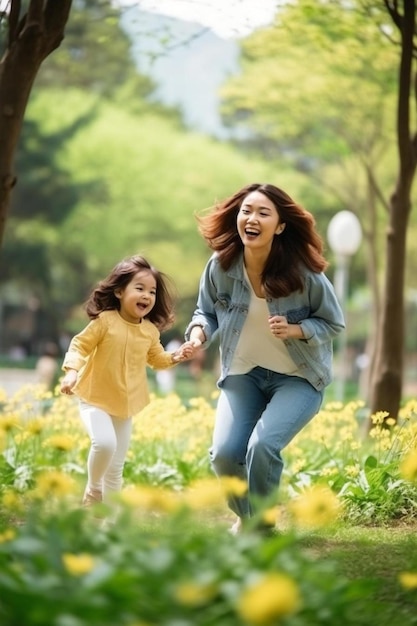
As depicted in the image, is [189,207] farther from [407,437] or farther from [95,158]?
[407,437]

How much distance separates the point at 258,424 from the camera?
19.4 feet

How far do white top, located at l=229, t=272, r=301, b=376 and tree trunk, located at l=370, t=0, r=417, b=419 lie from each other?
12.0ft

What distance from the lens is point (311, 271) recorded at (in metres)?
6.10

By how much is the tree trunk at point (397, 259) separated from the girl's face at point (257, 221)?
3.86m

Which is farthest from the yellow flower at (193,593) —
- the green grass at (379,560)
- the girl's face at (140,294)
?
the girl's face at (140,294)

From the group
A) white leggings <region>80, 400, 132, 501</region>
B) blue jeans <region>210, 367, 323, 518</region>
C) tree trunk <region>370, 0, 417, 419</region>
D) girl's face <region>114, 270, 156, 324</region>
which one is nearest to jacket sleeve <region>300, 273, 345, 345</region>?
blue jeans <region>210, 367, 323, 518</region>

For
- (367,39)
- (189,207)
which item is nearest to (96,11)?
(189,207)

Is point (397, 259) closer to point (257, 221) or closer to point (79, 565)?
point (257, 221)

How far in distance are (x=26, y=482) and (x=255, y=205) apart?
9.28 feet

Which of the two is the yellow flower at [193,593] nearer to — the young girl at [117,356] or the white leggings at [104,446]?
the white leggings at [104,446]

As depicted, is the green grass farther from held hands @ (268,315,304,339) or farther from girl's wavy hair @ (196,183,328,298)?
girl's wavy hair @ (196,183,328,298)

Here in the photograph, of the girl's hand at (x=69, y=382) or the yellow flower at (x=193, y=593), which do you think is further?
the girl's hand at (x=69, y=382)

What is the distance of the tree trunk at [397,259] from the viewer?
9617 millimetres

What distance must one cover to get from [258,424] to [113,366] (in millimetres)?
931
